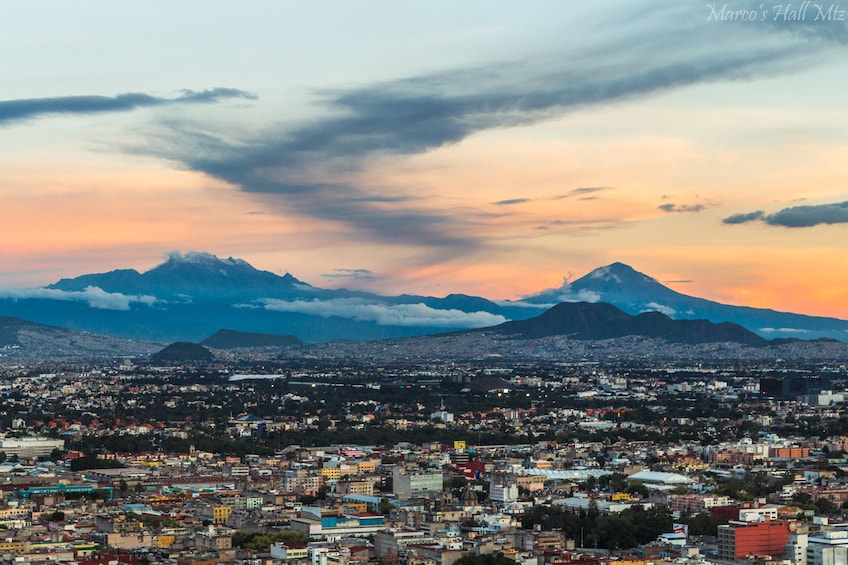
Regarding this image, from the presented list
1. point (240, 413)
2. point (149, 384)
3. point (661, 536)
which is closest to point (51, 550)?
point (661, 536)

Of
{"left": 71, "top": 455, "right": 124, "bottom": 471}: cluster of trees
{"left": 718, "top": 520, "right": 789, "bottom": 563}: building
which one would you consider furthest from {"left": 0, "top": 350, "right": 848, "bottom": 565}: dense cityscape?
{"left": 71, "top": 455, "right": 124, "bottom": 471}: cluster of trees

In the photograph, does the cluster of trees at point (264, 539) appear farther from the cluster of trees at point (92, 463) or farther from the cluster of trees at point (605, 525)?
the cluster of trees at point (92, 463)

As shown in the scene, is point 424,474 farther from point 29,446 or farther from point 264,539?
point 29,446

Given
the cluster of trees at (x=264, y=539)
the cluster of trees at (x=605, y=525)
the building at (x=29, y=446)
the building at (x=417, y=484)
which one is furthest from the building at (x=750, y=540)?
the building at (x=29, y=446)

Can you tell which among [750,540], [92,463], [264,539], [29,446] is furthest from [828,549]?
[29,446]

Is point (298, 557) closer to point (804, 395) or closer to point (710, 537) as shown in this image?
point (710, 537)

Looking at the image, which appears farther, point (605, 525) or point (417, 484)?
point (417, 484)
